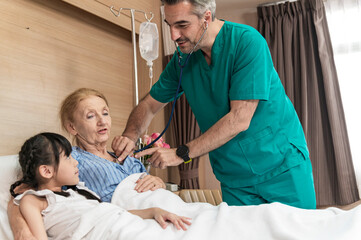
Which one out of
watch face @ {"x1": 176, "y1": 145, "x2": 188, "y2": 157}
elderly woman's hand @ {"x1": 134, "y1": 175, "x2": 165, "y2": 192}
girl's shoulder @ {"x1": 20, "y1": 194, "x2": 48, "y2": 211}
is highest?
watch face @ {"x1": 176, "y1": 145, "x2": 188, "y2": 157}

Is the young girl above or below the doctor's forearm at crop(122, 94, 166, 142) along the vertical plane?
below

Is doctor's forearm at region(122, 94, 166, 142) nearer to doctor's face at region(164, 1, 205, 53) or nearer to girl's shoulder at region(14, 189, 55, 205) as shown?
doctor's face at region(164, 1, 205, 53)

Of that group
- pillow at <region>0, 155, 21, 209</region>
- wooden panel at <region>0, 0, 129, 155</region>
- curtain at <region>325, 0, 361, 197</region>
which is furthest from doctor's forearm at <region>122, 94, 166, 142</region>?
curtain at <region>325, 0, 361, 197</region>

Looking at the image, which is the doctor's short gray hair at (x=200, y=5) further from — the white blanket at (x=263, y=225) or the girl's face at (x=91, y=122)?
the white blanket at (x=263, y=225)

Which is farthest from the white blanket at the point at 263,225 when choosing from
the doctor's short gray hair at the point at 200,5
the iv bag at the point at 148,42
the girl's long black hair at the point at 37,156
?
the iv bag at the point at 148,42

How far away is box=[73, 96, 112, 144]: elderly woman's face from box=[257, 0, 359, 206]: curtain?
8.16 feet

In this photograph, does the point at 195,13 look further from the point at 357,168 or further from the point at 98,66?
the point at 357,168

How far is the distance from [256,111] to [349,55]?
8.27 feet

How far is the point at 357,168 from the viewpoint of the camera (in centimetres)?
374

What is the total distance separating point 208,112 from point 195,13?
0.48 metres

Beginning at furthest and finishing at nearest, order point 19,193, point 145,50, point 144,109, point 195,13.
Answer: point 145,50 < point 144,109 < point 195,13 < point 19,193

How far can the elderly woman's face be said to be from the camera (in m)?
1.89

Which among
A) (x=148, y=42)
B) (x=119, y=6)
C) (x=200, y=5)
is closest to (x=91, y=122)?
(x=200, y=5)

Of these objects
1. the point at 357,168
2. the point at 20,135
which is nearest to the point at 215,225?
the point at 20,135
